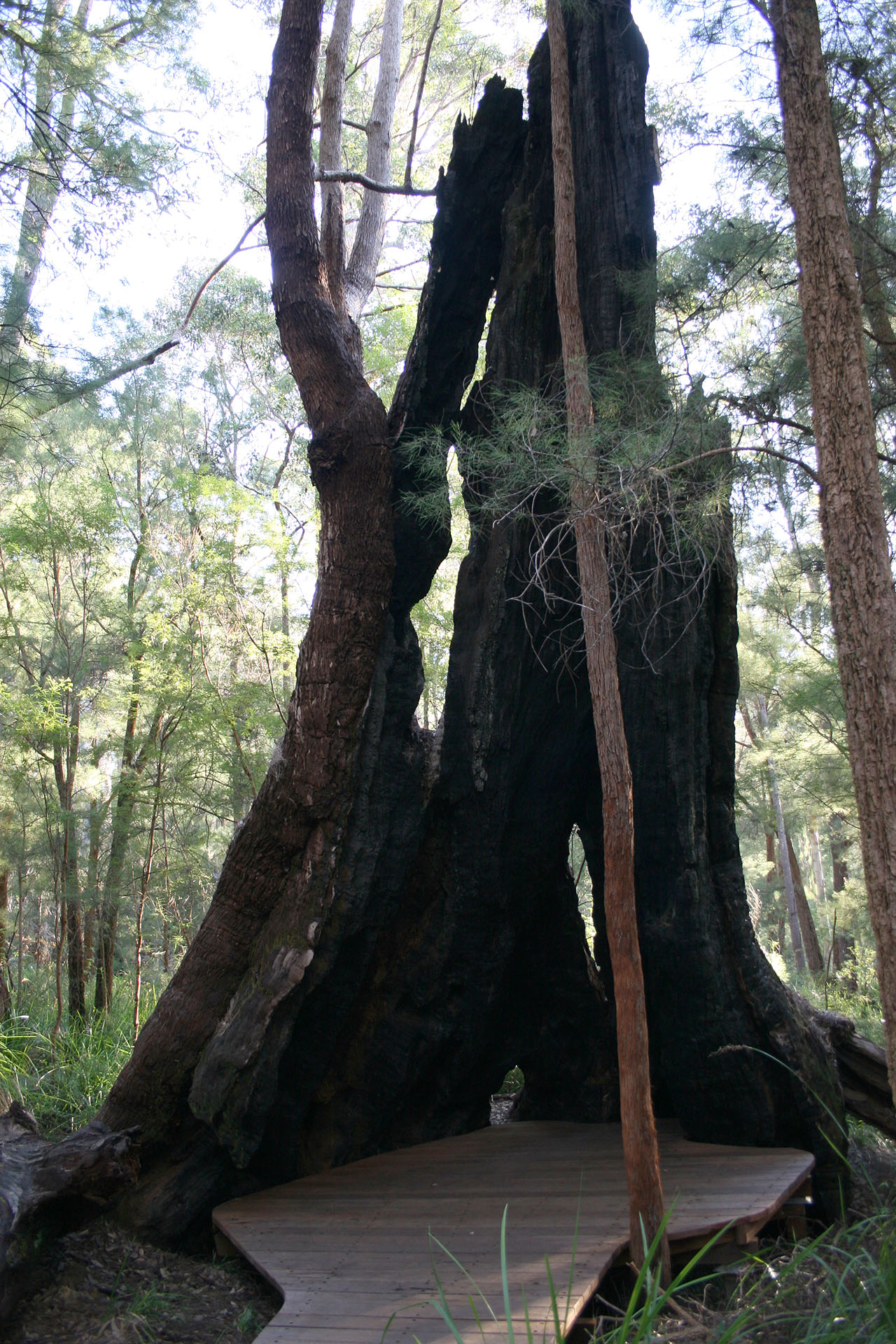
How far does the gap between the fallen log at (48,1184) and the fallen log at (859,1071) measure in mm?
3497

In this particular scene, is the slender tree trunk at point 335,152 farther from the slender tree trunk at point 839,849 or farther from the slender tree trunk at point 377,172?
the slender tree trunk at point 839,849

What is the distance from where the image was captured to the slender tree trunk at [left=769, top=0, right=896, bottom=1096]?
297cm

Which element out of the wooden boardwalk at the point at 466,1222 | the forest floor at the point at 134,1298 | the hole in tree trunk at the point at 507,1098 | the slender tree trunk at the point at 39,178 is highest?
the slender tree trunk at the point at 39,178

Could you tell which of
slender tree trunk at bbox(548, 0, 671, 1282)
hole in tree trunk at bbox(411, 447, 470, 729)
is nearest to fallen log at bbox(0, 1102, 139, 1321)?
slender tree trunk at bbox(548, 0, 671, 1282)

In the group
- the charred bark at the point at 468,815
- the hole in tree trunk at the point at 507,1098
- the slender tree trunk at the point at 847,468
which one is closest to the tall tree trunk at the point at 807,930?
the hole in tree trunk at the point at 507,1098

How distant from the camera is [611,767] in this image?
3.48 meters

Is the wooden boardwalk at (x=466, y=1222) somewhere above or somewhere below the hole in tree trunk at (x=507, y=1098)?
above

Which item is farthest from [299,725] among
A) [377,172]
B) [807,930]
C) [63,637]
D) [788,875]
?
[788,875]

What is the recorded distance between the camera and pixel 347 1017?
4.73 m

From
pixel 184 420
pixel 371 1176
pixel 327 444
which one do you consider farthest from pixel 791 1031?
pixel 184 420

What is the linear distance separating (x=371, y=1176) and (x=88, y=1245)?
4.25 feet

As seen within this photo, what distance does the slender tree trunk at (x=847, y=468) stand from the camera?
9.74 ft

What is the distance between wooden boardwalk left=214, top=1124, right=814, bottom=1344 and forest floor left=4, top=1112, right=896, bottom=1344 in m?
0.20

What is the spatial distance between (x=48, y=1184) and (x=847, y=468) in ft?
13.9
